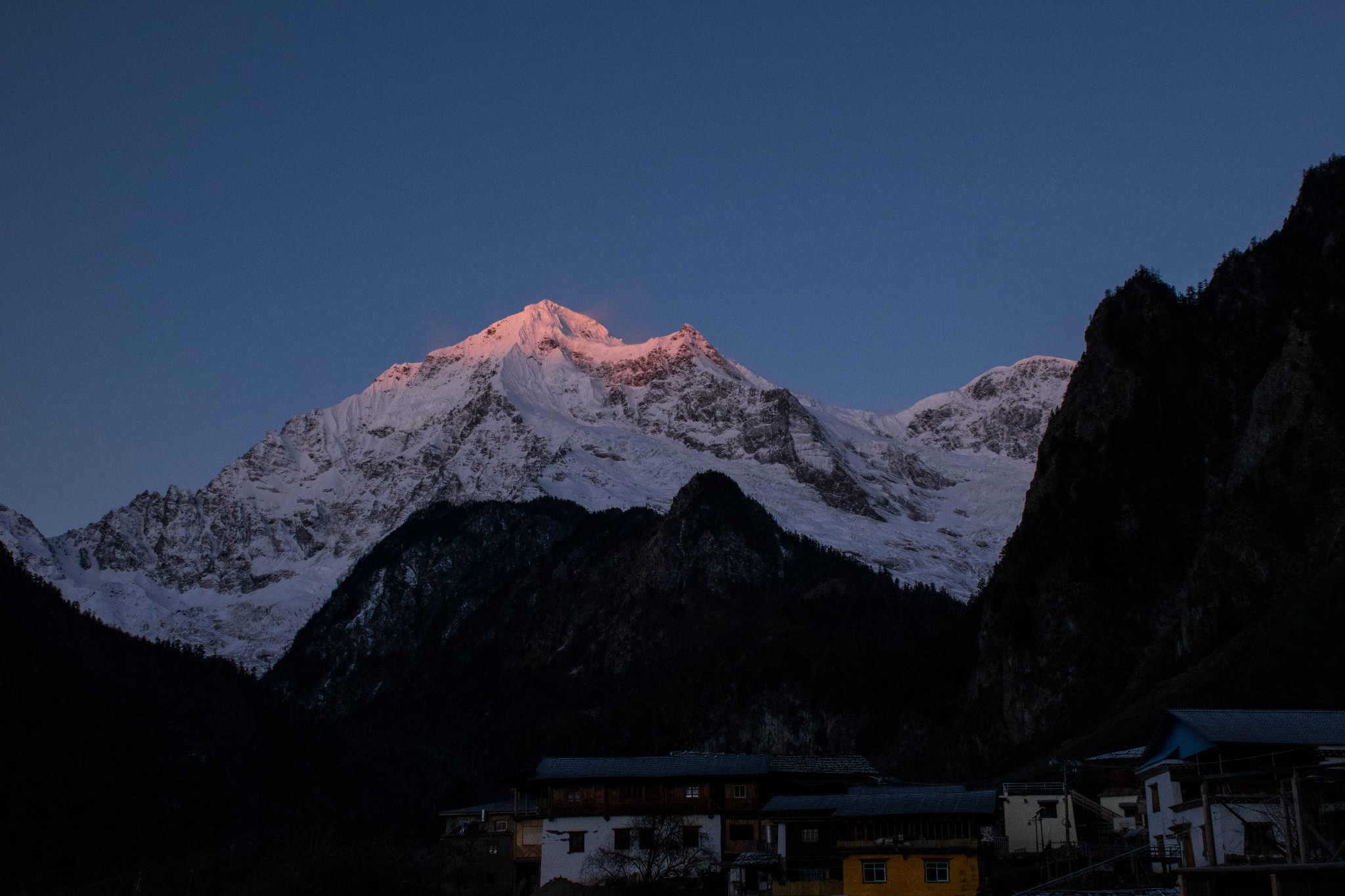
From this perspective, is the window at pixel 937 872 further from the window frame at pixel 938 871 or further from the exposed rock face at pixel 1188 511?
the exposed rock face at pixel 1188 511

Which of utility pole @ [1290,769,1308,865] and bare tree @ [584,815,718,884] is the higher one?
utility pole @ [1290,769,1308,865]

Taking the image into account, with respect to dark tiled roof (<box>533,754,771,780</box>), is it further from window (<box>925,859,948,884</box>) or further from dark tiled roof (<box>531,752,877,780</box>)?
window (<box>925,859,948,884</box>)

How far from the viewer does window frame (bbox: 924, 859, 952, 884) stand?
219 ft

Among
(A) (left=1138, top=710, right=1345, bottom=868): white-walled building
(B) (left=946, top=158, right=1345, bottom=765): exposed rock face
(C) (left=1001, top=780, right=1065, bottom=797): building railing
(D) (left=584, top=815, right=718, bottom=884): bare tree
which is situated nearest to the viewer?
(A) (left=1138, top=710, right=1345, bottom=868): white-walled building

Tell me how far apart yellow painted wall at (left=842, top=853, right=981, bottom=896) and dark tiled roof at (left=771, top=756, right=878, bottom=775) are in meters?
12.9

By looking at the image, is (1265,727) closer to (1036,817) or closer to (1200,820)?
(1200,820)

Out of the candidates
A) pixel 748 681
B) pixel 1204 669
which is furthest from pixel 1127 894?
pixel 748 681

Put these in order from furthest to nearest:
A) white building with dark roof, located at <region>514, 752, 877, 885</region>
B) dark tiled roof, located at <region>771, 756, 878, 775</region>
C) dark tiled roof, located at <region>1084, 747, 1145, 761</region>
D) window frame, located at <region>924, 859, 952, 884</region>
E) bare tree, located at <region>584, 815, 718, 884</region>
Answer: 1. dark tiled roof, located at <region>771, 756, 878, 775</region>
2. white building with dark roof, located at <region>514, 752, 877, 885</region>
3. dark tiled roof, located at <region>1084, 747, 1145, 761</region>
4. bare tree, located at <region>584, 815, 718, 884</region>
5. window frame, located at <region>924, 859, 952, 884</region>

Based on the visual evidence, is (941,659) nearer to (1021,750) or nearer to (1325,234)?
(1021,750)

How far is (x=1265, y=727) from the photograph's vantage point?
51375 mm

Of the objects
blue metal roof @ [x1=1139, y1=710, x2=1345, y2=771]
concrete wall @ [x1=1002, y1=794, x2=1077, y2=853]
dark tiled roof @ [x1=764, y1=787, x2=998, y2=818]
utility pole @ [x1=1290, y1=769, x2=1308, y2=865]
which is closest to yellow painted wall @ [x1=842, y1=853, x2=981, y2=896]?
dark tiled roof @ [x1=764, y1=787, x2=998, y2=818]

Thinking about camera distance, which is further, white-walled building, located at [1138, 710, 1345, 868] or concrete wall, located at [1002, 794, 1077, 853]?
concrete wall, located at [1002, 794, 1077, 853]

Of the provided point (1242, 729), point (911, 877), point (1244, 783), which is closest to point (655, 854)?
point (911, 877)

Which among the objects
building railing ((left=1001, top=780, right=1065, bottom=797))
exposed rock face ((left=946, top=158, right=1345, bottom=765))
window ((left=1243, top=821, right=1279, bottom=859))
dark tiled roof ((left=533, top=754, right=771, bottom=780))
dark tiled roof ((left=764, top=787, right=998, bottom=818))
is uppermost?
exposed rock face ((left=946, top=158, right=1345, bottom=765))
